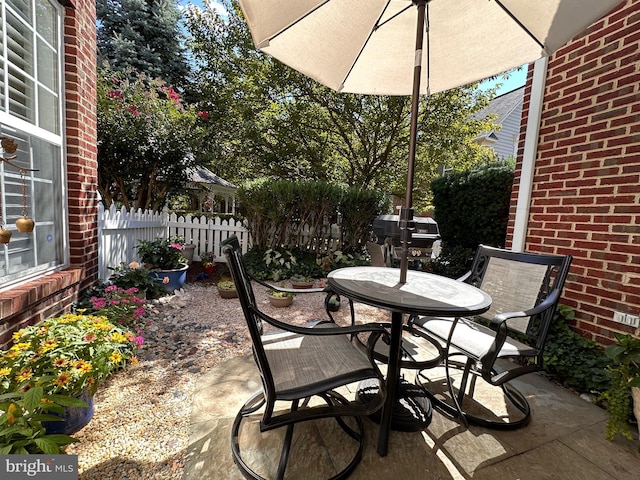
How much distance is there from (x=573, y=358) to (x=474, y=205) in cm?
225

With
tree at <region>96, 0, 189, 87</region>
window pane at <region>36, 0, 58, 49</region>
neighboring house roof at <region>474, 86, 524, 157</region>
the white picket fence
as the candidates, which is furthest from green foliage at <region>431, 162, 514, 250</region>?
tree at <region>96, 0, 189, 87</region>

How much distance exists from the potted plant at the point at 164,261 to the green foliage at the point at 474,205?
3844 millimetres

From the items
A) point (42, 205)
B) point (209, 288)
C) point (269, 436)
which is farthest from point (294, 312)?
point (42, 205)

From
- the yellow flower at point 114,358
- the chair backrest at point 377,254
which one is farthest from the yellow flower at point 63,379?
the chair backrest at point 377,254

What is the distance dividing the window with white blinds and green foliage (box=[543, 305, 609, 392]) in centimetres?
376

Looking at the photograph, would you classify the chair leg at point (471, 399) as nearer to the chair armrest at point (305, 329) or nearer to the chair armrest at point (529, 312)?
the chair armrest at point (529, 312)

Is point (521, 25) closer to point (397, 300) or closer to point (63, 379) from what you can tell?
point (397, 300)

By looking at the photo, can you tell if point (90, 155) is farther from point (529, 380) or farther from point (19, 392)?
point (529, 380)

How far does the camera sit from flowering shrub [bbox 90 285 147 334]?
2.38 m

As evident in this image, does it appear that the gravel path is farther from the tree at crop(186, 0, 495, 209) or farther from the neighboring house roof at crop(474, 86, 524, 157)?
the neighboring house roof at crop(474, 86, 524, 157)

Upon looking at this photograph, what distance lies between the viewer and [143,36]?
12195mm

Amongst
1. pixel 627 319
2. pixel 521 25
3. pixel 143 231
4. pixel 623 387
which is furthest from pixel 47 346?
pixel 627 319

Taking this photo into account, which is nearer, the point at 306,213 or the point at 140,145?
the point at 140,145

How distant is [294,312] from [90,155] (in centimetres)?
262
